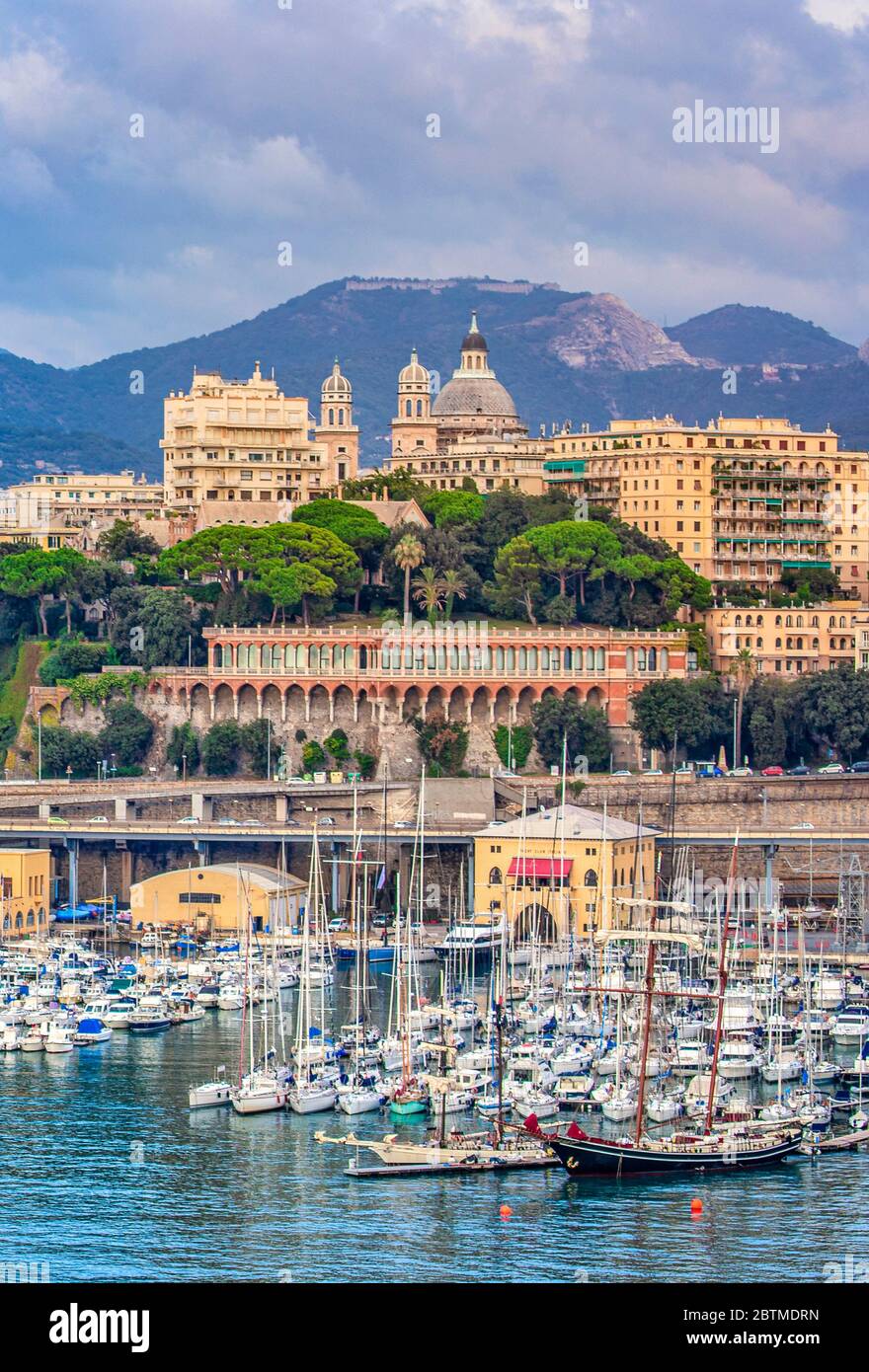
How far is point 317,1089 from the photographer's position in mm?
70688

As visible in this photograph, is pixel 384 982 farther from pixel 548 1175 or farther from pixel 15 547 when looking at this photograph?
pixel 15 547

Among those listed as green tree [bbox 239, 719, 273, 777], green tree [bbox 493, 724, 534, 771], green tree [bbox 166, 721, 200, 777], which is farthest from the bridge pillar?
green tree [bbox 493, 724, 534, 771]

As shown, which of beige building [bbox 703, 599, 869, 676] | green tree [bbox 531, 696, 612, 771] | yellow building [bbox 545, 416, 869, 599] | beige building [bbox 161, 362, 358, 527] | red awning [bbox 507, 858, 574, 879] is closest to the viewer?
red awning [bbox 507, 858, 574, 879]

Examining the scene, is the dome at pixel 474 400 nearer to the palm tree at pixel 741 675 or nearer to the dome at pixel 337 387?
the dome at pixel 337 387

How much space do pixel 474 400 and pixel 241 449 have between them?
15392mm

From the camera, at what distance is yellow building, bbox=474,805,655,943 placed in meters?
92.9

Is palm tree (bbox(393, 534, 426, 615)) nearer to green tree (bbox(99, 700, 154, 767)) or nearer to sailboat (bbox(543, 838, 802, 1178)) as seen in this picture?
green tree (bbox(99, 700, 154, 767))

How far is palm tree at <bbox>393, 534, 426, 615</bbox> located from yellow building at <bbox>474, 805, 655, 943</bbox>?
2243 centimetres

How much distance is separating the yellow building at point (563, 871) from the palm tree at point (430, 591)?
21.8 m

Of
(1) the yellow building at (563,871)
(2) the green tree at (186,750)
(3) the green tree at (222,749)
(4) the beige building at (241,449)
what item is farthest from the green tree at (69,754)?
(1) the yellow building at (563,871)

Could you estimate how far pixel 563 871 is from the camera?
93.6m

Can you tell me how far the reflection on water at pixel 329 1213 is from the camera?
57.2 meters

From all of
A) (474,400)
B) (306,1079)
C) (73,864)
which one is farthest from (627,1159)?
(474,400)

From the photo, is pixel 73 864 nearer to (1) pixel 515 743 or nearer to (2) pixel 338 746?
(2) pixel 338 746
